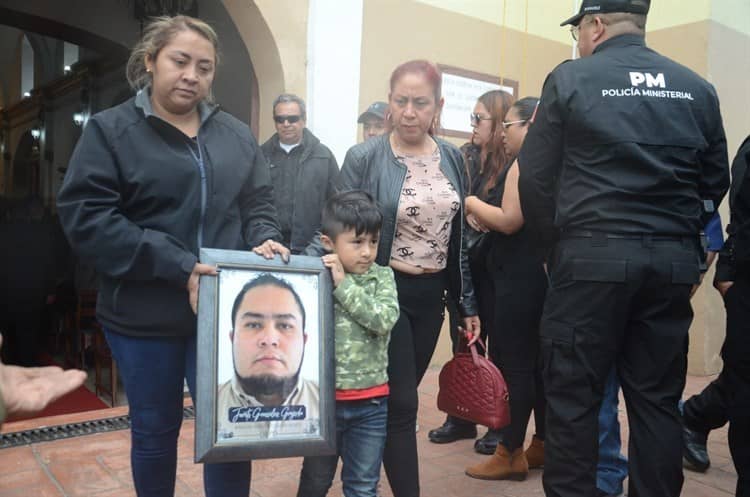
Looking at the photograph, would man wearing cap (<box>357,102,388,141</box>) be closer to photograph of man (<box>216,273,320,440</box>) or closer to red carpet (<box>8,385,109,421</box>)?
photograph of man (<box>216,273,320,440</box>)

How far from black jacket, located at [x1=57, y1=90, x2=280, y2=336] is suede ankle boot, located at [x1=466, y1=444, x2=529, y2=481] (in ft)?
6.11

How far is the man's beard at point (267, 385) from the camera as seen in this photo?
211cm

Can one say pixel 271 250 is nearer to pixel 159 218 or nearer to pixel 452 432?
pixel 159 218

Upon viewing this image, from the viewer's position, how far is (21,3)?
6387 mm

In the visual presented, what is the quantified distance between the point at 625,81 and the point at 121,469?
9.98 feet

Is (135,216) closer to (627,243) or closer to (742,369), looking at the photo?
(627,243)

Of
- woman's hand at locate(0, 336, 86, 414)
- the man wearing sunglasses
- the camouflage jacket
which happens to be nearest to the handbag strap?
the camouflage jacket

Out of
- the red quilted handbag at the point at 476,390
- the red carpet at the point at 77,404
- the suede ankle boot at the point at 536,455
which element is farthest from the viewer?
the red carpet at the point at 77,404

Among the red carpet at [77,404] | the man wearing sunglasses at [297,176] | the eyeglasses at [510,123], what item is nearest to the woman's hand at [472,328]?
the eyeglasses at [510,123]

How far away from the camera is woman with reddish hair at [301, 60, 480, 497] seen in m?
2.60

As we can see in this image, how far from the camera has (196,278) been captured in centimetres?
214

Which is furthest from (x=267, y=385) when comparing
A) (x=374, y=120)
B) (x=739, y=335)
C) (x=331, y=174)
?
(x=374, y=120)

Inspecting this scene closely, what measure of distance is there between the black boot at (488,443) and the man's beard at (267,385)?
2.01m

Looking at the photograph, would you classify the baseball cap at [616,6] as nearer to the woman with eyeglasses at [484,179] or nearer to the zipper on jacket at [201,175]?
the woman with eyeglasses at [484,179]
